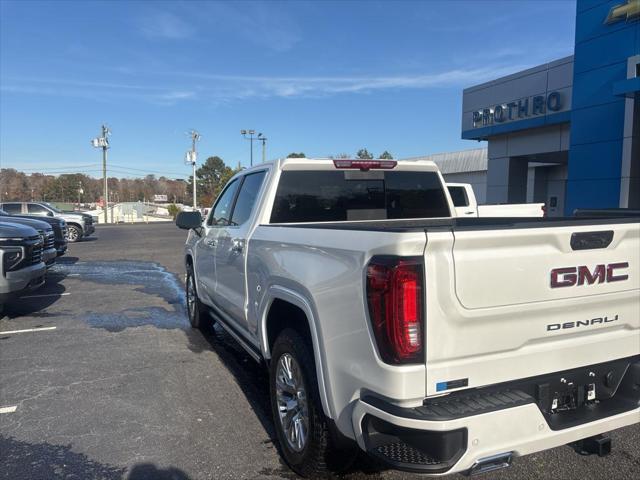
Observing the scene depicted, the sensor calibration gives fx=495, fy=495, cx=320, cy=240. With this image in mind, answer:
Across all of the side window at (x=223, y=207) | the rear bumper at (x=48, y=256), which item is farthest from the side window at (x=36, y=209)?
the side window at (x=223, y=207)

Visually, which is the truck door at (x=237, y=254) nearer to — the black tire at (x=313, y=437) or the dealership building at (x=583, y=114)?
the black tire at (x=313, y=437)

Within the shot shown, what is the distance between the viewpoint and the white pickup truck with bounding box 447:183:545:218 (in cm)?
1248

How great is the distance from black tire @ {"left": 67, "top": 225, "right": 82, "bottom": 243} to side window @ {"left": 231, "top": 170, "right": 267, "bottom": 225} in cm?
1951

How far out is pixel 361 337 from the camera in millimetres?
2322

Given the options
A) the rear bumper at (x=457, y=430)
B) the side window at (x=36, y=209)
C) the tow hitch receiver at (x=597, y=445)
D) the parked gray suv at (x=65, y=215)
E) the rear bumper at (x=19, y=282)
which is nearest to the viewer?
the rear bumper at (x=457, y=430)

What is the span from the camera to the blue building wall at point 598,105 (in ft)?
40.3

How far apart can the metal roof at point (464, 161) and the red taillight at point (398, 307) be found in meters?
31.5

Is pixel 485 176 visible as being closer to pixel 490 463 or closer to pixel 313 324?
pixel 313 324

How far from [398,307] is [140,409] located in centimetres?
300

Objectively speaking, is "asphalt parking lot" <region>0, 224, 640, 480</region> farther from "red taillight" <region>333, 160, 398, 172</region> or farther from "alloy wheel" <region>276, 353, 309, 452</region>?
"red taillight" <region>333, 160, 398, 172</region>

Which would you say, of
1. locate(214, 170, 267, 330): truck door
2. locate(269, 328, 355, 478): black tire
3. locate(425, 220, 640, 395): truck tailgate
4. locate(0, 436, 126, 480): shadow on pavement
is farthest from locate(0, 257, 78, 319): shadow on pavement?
locate(425, 220, 640, 395): truck tailgate

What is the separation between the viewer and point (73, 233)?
21.9 meters

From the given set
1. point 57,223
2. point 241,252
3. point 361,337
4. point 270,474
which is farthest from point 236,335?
point 57,223

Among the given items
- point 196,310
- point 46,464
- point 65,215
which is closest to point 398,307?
point 46,464
